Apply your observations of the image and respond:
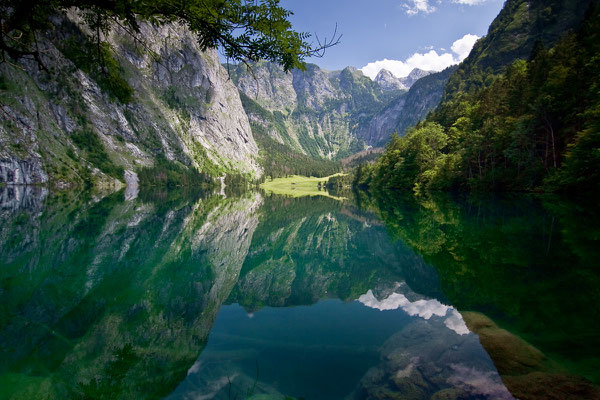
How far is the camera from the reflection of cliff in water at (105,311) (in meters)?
5.23

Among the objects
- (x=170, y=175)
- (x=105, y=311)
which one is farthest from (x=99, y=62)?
(x=170, y=175)

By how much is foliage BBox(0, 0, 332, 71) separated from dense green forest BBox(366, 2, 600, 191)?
30.1 m

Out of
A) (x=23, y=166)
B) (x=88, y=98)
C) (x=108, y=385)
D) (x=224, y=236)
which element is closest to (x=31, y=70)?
(x=88, y=98)

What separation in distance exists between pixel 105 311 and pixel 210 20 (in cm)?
832

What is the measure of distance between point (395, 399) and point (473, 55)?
166805 millimetres

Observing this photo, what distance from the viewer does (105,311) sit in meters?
8.20

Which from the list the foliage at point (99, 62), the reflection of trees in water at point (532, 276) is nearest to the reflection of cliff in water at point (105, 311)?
the foliage at point (99, 62)

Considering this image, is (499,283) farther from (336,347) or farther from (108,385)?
(108,385)

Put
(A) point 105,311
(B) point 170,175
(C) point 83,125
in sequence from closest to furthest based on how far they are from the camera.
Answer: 1. (A) point 105,311
2. (C) point 83,125
3. (B) point 170,175

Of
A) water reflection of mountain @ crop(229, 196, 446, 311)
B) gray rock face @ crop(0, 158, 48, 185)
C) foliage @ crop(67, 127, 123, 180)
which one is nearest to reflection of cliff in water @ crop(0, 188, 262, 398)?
water reflection of mountain @ crop(229, 196, 446, 311)

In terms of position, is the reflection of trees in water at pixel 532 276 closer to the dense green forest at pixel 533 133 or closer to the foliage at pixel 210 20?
the foliage at pixel 210 20

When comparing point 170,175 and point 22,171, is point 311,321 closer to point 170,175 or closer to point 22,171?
point 22,171

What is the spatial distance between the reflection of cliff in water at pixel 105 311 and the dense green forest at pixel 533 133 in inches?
1269

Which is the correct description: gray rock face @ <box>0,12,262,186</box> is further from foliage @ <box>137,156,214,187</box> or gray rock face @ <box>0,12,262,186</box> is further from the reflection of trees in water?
the reflection of trees in water
